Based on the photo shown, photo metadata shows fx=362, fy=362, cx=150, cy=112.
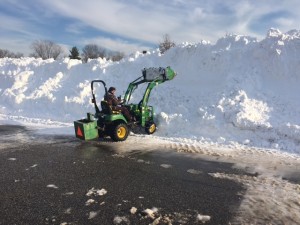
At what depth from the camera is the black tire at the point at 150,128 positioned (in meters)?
11.5

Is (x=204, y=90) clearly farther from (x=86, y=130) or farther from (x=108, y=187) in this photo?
(x=108, y=187)

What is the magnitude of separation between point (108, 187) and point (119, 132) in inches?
156

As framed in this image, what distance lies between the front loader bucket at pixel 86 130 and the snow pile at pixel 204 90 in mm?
2384

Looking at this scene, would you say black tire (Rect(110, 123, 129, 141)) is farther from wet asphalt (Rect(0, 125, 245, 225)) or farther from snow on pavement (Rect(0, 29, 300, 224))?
wet asphalt (Rect(0, 125, 245, 225))

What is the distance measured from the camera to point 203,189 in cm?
641

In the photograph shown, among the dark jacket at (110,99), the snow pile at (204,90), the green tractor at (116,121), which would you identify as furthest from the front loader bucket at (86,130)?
the snow pile at (204,90)

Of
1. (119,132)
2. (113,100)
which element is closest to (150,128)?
(119,132)

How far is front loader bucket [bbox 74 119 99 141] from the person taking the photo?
9.84 meters

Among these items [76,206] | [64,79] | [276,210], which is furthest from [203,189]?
[64,79]

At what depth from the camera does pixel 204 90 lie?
14180mm

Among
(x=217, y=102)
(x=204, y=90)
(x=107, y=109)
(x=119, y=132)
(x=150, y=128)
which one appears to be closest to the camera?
(x=119, y=132)

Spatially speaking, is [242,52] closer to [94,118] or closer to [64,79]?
[94,118]

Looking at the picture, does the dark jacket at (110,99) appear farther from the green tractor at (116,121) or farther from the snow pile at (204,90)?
the snow pile at (204,90)

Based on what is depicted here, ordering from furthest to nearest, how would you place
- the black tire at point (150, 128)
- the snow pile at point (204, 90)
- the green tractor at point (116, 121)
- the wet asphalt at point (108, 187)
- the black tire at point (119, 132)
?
the black tire at point (150, 128), the snow pile at point (204, 90), the black tire at point (119, 132), the green tractor at point (116, 121), the wet asphalt at point (108, 187)
